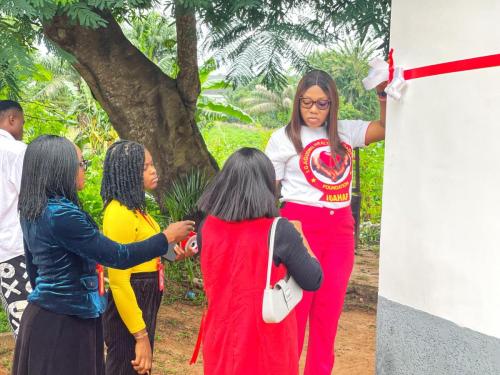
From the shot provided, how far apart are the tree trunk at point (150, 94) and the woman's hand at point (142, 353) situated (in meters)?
3.76

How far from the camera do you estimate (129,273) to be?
3340mm

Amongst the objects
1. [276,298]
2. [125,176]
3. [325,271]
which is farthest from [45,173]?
[325,271]

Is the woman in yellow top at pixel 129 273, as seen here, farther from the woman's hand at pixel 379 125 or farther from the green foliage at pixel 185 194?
the green foliage at pixel 185 194

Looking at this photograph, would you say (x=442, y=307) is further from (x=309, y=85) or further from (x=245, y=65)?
(x=245, y=65)

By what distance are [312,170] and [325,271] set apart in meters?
0.55

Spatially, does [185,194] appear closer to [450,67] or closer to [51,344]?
→ [450,67]

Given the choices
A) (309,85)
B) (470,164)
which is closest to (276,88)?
(309,85)

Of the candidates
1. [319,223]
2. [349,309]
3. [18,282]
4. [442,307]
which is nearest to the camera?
[442,307]

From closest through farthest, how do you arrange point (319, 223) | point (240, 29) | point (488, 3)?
point (488, 3)
point (319, 223)
point (240, 29)

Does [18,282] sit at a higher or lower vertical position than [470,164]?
lower

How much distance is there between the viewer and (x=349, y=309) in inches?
289

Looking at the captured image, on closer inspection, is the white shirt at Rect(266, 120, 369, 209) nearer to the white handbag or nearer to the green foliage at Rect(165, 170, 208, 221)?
the white handbag

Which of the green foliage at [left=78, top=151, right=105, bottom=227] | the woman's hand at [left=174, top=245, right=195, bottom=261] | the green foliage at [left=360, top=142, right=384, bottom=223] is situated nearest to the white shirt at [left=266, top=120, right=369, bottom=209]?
the woman's hand at [left=174, top=245, right=195, bottom=261]

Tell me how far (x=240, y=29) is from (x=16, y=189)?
5.55ft
